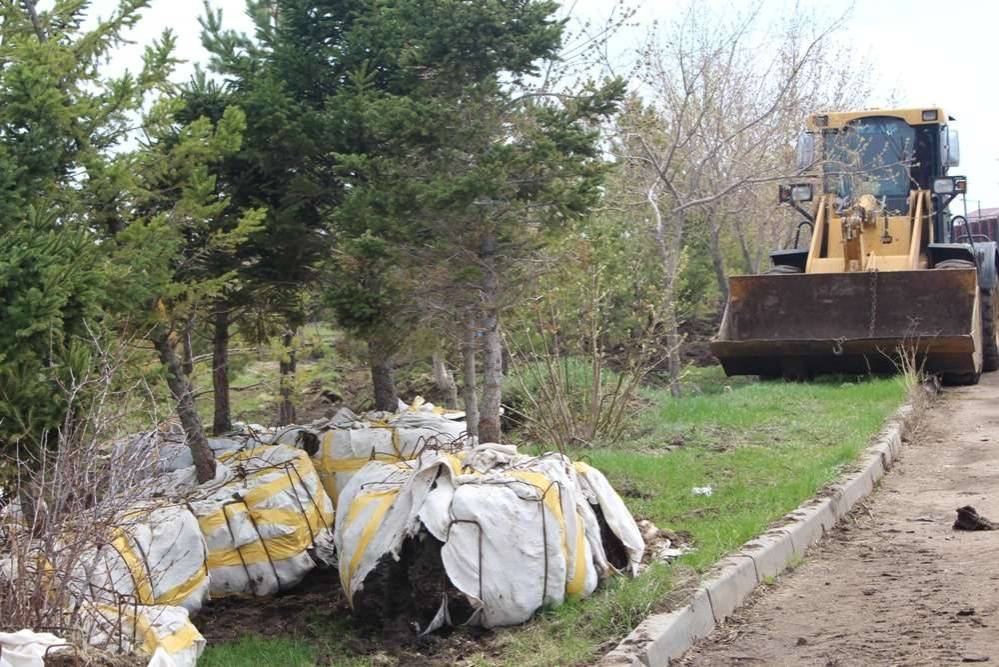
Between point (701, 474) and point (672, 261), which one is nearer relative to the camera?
point (701, 474)

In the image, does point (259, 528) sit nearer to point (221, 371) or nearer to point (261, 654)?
point (261, 654)

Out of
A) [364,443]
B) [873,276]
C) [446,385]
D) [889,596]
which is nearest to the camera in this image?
[889,596]

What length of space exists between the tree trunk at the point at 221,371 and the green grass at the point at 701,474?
308cm

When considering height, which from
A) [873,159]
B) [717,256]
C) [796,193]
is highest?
[873,159]

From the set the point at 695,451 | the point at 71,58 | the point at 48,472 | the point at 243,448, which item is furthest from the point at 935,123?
the point at 48,472

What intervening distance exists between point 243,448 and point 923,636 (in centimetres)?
510

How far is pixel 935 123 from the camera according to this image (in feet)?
58.2

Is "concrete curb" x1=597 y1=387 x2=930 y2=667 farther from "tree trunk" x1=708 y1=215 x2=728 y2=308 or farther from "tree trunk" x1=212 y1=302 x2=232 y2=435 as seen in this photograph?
"tree trunk" x1=708 y1=215 x2=728 y2=308

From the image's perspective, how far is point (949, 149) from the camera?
17.9 meters

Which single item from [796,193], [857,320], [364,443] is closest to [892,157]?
[796,193]

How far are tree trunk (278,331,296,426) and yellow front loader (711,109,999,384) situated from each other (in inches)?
229

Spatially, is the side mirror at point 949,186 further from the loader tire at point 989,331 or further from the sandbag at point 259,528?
the sandbag at point 259,528

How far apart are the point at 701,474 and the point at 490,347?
6.54 feet

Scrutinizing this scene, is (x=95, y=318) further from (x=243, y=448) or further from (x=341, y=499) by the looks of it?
(x=243, y=448)
